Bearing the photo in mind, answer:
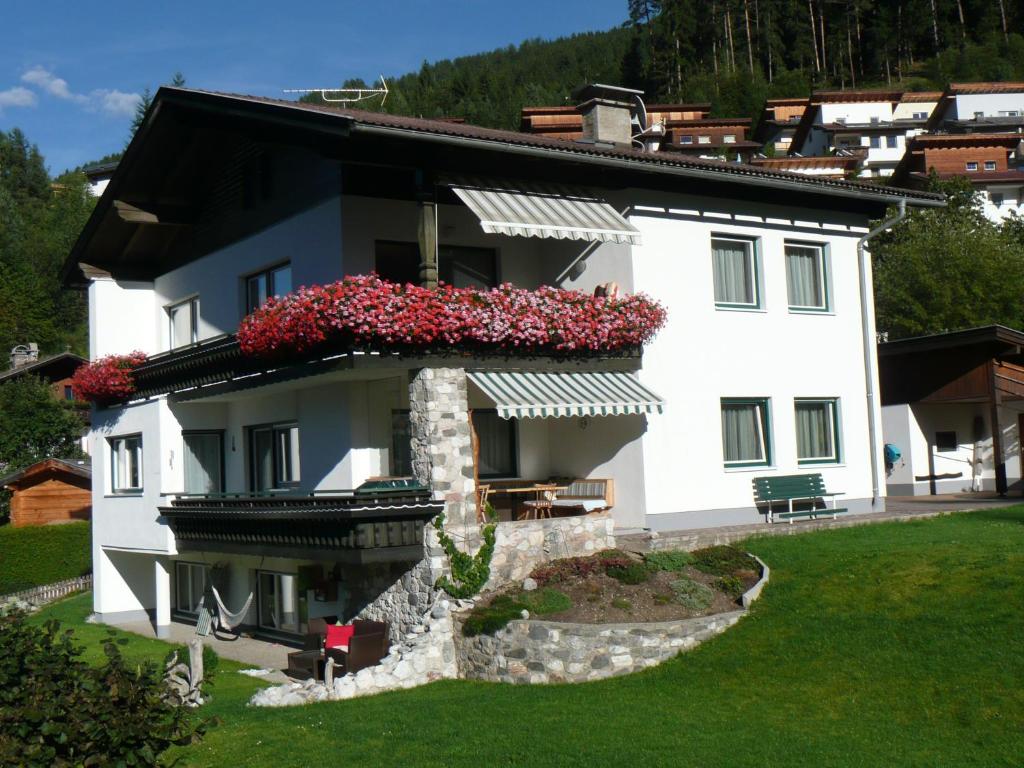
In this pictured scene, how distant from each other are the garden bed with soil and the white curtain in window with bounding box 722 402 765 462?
12.9 feet

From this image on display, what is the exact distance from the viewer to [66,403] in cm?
5266

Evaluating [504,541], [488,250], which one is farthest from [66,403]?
[504,541]

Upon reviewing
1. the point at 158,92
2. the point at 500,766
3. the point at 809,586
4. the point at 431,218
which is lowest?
the point at 500,766

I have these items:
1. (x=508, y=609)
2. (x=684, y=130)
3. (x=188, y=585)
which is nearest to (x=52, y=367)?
(x=188, y=585)

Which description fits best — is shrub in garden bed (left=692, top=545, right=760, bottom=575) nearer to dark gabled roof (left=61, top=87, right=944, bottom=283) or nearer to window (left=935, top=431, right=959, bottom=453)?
dark gabled roof (left=61, top=87, right=944, bottom=283)

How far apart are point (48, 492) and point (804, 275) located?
29447mm

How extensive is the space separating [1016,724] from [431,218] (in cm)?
1127

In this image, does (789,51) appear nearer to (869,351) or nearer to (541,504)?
(869,351)

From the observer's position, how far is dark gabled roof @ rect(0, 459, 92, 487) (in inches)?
1588

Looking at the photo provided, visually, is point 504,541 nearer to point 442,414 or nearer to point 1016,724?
point 442,414

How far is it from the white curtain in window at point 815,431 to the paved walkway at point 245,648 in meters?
11.0

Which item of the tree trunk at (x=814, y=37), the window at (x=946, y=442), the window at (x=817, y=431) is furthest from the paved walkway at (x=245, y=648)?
the tree trunk at (x=814, y=37)

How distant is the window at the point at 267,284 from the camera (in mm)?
22438

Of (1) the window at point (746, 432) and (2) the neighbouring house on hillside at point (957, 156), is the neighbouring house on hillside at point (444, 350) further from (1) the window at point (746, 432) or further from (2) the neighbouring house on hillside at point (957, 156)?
(2) the neighbouring house on hillside at point (957, 156)
